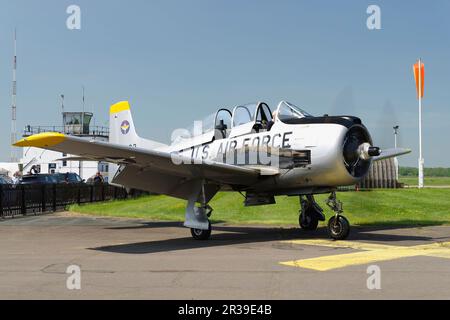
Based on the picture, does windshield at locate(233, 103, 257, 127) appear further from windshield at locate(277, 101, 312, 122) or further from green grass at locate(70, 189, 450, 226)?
green grass at locate(70, 189, 450, 226)

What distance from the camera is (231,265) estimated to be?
801cm

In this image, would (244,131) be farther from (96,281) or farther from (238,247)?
(96,281)

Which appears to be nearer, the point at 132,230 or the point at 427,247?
the point at 427,247

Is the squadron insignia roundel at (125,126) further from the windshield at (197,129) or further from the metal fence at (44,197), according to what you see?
the metal fence at (44,197)

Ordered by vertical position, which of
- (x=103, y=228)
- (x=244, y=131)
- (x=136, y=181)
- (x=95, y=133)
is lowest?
(x=103, y=228)

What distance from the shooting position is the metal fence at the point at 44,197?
20734mm

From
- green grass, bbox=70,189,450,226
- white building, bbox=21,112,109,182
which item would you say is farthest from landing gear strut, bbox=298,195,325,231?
white building, bbox=21,112,109,182

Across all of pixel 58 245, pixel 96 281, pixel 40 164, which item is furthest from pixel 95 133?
pixel 96 281

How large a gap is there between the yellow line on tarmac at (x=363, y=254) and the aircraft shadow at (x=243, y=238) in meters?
1.00

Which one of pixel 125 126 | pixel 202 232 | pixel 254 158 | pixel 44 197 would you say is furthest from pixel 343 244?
pixel 44 197

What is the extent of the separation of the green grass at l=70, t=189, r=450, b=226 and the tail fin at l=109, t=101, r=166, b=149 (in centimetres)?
308
